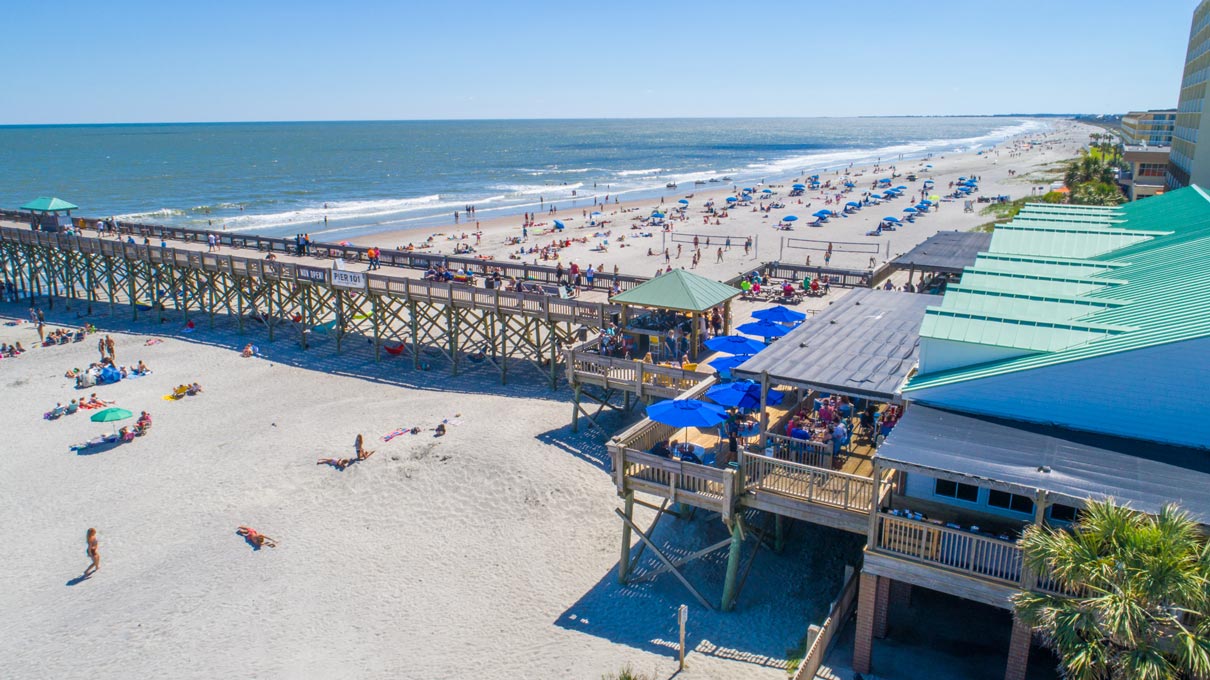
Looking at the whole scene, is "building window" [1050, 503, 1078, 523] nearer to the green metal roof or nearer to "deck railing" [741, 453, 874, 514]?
the green metal roof

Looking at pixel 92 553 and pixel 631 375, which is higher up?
pixel 631 375

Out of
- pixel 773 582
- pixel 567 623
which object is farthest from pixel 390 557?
pixel 773 582

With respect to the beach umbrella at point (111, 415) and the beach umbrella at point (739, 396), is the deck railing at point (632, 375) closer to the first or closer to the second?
the beach umbrella at point (739, 396)

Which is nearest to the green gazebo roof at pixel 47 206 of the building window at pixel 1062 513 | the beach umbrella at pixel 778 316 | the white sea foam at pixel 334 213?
the white sea foam at pixel 334 213

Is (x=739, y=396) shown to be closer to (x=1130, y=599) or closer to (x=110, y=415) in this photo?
(x=1130, y=599)

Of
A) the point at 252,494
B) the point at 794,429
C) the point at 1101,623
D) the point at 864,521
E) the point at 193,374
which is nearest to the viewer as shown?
the point at 1101,623

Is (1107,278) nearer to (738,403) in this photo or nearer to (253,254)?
(738,403)

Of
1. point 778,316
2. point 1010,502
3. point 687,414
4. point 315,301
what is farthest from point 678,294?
point 315,301
